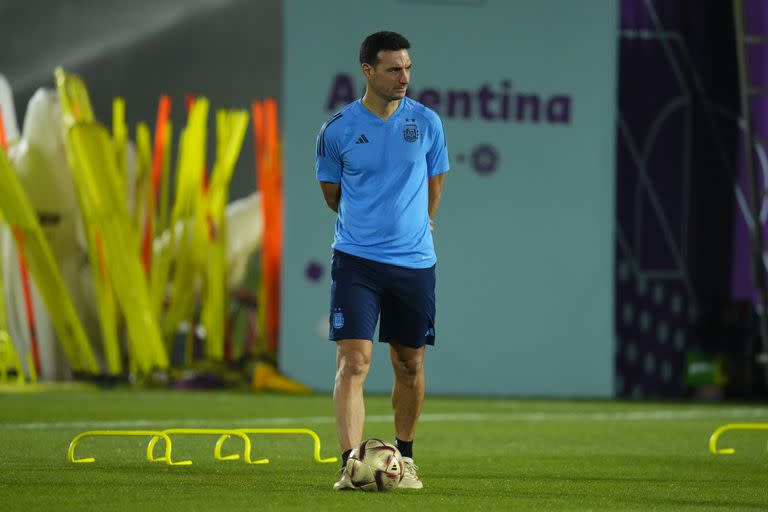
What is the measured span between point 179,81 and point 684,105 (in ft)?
14.8

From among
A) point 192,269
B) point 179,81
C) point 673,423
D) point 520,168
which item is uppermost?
point 179,81

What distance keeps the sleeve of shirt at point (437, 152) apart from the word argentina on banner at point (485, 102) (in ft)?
22.2

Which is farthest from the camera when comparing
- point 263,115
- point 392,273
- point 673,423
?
point 263,115

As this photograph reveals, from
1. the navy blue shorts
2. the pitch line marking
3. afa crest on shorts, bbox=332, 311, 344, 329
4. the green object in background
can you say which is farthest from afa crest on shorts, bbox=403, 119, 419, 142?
the green object in background

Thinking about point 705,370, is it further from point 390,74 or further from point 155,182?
point 390,74

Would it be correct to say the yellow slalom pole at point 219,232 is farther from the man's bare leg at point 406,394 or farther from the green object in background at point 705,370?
the man's bare leg at point 406,394

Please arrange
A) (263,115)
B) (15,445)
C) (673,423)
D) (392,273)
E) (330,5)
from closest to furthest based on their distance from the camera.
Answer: (392,273), (15,445), (673,423), (330,5), (263,115)

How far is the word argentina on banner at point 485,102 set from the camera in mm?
12312

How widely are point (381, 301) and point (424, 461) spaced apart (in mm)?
1155

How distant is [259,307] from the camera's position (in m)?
13.0

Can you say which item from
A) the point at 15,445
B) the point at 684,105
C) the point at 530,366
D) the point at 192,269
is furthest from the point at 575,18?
the point at 15,445

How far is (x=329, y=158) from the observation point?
5320 mm

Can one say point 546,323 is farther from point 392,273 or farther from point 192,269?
point 392,273

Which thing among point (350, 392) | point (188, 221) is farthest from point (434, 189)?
point (188, 221)
